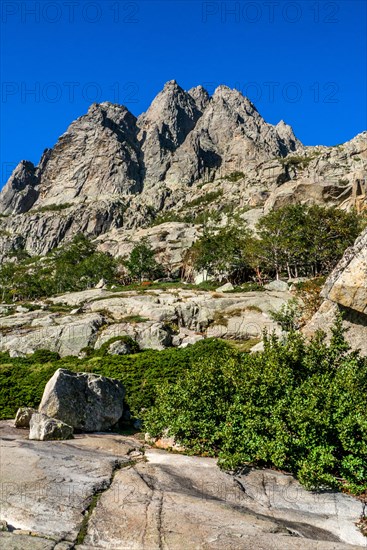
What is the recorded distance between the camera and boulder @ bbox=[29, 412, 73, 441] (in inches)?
497

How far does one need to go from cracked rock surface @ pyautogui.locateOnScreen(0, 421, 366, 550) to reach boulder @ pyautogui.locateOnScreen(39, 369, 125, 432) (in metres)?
3.93

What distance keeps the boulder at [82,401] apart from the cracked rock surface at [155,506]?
12.9ft

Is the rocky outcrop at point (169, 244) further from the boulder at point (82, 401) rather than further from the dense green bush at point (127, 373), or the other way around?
the boulder at point (82, 401)

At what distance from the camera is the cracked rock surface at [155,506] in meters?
6.39

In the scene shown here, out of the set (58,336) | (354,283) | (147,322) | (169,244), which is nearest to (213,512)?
(354,283)

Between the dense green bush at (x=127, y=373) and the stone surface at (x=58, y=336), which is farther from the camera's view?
the stone surface at (x=58, y=336)

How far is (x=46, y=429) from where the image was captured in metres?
12.7

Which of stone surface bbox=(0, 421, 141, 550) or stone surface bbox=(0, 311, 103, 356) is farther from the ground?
stone surface bbox=(0, 311, 103, 356)

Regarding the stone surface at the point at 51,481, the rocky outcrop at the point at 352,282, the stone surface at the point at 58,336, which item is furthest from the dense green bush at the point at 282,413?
the stone surface at the point at 58,336

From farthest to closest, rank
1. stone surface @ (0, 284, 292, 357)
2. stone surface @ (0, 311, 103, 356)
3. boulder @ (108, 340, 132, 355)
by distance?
1. stone surface @ (0, 311, 103, 356)
2. stone surface @ (0, 284, 292, 357)
3. boulder @ (108, 340, 132, 355)

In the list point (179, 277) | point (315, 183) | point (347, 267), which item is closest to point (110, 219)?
point (179, 277)

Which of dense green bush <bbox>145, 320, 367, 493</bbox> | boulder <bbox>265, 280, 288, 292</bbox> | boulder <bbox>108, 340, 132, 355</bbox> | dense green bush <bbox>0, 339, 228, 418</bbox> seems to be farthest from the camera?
boulder <bbox>265, 280, 288, 292</bbox>

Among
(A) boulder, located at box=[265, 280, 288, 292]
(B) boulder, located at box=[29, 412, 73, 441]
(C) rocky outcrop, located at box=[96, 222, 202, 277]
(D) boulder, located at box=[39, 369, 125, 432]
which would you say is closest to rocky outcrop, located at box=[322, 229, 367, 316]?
(D) boulder, located at box=[39, 369, 125, 432]

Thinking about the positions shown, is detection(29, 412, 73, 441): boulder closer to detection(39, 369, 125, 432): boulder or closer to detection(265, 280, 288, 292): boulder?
detection(39, 369, 125, 432): boulder
